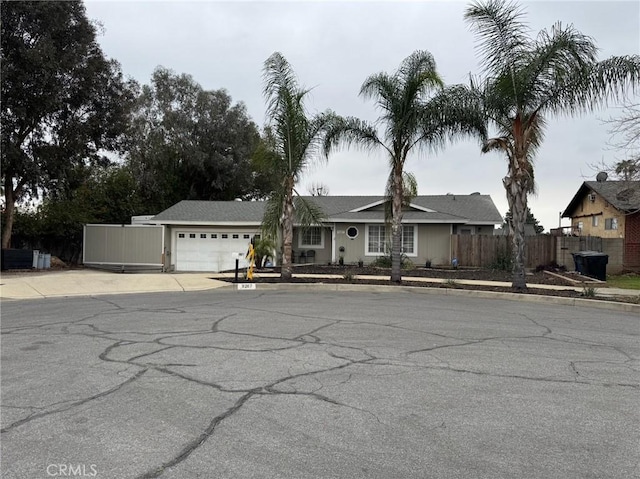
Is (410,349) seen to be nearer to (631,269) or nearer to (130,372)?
(130,372)

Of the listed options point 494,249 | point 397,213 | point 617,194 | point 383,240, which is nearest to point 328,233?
point 383,240

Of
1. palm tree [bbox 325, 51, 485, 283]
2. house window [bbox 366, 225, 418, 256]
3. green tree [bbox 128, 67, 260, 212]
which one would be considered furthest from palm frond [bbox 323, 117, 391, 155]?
green tree [bbox 128, 67, 260, 212]

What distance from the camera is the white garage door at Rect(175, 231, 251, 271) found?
83.3 ft

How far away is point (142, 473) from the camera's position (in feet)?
11.7

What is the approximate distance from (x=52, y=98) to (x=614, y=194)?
28.3 m

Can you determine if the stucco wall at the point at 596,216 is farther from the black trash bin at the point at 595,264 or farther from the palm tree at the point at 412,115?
the palm tree at the point at 412,115

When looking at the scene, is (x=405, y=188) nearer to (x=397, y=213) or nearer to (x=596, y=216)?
(x=397, y=213)

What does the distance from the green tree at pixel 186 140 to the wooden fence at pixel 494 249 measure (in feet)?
68.0

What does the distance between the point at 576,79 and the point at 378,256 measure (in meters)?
13.3

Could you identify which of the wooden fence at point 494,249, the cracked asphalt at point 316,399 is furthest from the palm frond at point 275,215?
the wooden fence at point 494,249

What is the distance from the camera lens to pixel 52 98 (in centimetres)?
2189

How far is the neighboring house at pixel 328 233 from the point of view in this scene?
25.3 meters

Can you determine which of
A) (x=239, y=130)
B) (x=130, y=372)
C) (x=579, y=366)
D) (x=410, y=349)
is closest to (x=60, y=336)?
(x=130, y=372)

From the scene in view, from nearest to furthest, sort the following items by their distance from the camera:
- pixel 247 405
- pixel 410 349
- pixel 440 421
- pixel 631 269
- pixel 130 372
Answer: pixel 440 421
pixel 247 405
pixel 130 372
pixel 410 349
pixel 631 269
